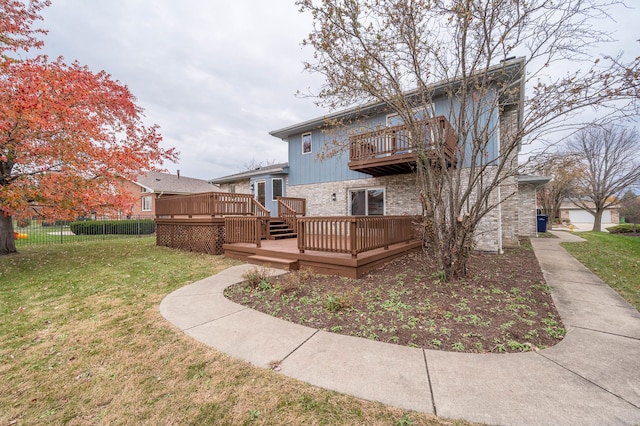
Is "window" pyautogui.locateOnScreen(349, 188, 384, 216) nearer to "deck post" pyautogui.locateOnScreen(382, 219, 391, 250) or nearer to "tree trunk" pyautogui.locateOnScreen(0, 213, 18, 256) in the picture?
"deck post" pyautogui.locateOnScreen(382, 219, 391, 250)

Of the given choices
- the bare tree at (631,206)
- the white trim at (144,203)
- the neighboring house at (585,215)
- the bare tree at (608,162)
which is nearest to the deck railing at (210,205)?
the white trim at (144,203)

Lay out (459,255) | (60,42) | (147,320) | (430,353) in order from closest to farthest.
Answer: (430,353) → (147,320) → (459,255) → (60,42)

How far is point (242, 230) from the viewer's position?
831 centimetres

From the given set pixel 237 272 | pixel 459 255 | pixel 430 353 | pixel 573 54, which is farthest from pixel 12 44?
pixel 573 54

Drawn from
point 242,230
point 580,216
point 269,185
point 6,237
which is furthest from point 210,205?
point 580,216

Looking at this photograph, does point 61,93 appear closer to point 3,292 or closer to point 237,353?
point 3,292

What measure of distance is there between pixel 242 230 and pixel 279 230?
2154 millimetres

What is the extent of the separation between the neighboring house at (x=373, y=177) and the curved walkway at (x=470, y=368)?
5.18 meters

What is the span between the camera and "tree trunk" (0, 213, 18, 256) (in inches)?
356

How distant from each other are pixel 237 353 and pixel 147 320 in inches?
72.1

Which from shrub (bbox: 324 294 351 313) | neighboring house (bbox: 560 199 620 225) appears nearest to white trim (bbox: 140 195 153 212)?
shrub (bbox: 324 294 351 313)

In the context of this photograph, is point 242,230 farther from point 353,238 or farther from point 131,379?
point 131,379

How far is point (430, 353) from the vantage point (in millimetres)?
2670

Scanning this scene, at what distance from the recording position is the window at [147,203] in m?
23.1
